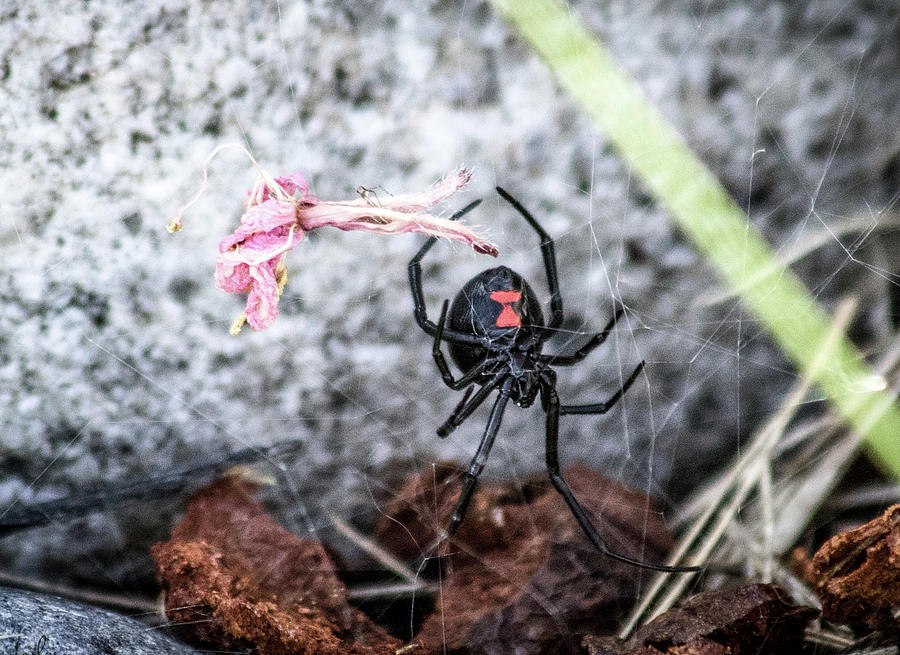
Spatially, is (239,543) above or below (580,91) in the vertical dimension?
below

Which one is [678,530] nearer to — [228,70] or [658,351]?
[658,351]

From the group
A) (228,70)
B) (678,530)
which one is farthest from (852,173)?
(228,70)

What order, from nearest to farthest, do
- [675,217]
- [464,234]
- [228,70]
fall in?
1. [464,234]
2. [228,70]
3. [675,217]

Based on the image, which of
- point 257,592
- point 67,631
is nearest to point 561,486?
point 257,592

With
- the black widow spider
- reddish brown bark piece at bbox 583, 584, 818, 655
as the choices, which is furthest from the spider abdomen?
reddish brown bark piece at bbox 583, 584, 818, 655

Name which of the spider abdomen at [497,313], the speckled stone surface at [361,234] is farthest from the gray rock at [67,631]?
the spider abdomen at [497,313]

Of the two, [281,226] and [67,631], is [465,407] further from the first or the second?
[67,631]
